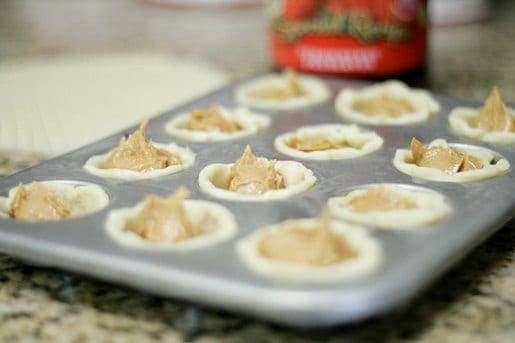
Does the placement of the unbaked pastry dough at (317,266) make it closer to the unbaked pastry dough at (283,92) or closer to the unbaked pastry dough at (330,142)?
the unbaked pastry dough at (330,142)

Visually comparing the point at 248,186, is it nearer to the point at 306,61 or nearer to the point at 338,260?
the point at 338,260

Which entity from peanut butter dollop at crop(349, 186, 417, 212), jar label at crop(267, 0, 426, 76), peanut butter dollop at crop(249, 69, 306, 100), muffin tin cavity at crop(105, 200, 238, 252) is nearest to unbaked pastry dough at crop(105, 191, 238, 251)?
A: muffin tin cavity at crop(105, 200, 238, 252)

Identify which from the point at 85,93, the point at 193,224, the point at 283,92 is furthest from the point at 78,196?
the point at 85,93

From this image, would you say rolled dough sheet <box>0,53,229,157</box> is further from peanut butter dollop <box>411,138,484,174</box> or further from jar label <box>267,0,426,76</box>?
peanut butter dollop <box>411,138,484,174</box>

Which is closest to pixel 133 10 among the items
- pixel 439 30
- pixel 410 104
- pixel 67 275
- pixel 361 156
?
pixel 439 30

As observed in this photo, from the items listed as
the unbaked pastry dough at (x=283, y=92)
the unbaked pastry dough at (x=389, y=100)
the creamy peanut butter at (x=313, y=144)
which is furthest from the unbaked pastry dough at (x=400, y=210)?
the unbaked pastry dough at (x=283, y=92)
